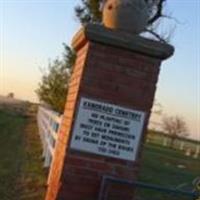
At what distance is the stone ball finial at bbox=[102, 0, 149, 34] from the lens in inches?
296

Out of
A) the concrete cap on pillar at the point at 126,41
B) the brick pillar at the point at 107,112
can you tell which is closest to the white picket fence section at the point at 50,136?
the brick pillar at the point at 107,112

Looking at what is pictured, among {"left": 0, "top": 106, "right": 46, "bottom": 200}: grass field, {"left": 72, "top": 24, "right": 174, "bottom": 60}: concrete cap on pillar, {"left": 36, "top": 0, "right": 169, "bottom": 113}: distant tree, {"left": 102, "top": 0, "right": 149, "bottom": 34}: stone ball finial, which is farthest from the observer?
{"left": 36, "top": 0, "right": 169, "bottom": 113}: distant tree

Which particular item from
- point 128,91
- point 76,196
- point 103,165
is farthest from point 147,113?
point 76,196

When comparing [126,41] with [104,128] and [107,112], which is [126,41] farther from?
[104,128]

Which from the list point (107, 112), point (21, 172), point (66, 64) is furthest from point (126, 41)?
point (66, 64)

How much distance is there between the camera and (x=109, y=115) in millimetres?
7301

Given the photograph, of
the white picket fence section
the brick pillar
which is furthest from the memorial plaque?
the white picket fence section

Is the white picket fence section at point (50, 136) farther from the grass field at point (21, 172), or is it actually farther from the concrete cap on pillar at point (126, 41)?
the concrete cap on pillar at point (126, 41)

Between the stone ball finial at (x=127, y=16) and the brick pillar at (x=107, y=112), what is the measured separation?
271 millimetres

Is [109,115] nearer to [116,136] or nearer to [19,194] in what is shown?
[116,136]

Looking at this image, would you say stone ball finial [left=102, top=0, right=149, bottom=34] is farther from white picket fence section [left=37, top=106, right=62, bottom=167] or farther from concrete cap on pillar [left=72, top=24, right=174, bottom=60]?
white picket fence section [left=37, top=106, right=62, bottom=167]

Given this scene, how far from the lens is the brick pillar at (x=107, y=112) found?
7.28 meters

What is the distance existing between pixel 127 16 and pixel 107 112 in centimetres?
117

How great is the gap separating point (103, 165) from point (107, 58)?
1.23 m
